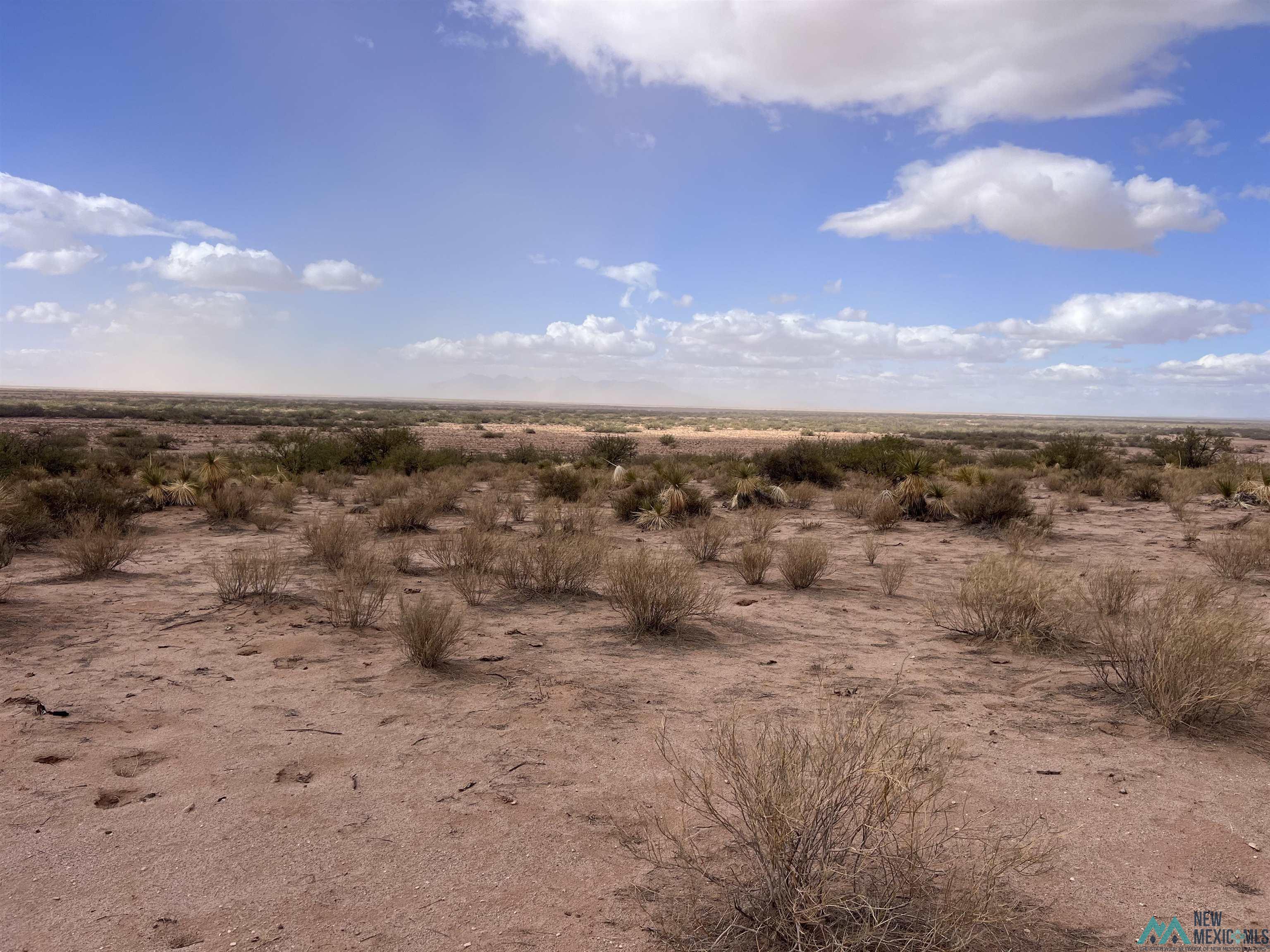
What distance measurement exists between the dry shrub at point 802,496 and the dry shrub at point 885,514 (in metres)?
A: 2.30

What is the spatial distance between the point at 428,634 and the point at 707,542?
5521mm

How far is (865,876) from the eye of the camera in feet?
9.25

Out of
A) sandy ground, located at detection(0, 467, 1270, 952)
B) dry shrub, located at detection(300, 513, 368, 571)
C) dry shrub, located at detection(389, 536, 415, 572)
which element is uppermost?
dry shrub, located at detection(300, 513, 368, 571)

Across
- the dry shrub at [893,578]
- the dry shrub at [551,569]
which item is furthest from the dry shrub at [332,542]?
the dry shrub at [893,578]

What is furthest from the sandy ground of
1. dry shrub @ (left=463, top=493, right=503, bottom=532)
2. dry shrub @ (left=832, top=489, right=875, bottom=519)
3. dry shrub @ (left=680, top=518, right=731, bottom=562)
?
dry shrub @ (left=832, top=489, right=875, bottom=519)

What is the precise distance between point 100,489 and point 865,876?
12.9 m

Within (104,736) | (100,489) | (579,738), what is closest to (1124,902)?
(579,738)

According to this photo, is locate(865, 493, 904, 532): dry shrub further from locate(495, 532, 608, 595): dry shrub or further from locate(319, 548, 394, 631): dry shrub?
locate(319, 548, 394, 631): dry shrub

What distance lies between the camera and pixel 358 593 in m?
7.06

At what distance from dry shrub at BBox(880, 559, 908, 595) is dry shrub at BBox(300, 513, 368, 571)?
22.2 ft

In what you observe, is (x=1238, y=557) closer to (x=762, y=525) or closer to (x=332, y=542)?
(x=762, y=525)

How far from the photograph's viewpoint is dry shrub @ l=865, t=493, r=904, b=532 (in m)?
13.6

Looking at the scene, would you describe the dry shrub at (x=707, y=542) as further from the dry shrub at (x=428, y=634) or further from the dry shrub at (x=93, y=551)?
the dry shrub at (x=93, y=551)

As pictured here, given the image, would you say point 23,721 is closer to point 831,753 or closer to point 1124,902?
point 831,753
